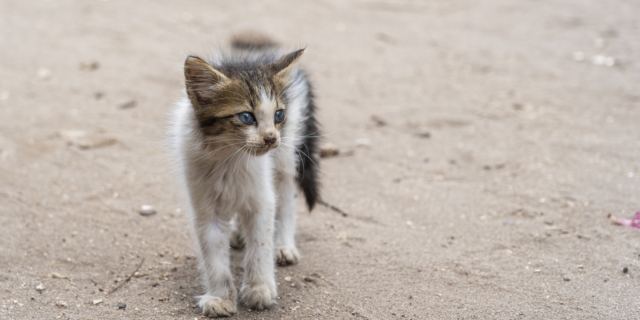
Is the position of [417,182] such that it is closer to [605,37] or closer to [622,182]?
[622,182]

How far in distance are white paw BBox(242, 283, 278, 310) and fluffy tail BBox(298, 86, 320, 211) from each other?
38.5 inches

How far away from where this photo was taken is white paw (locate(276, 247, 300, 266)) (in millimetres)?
4477

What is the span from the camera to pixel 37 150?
6.03 metres

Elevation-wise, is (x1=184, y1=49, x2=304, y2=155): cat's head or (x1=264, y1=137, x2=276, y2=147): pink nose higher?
(x1=184, y1=49, x2=304, y2=155): cat's head

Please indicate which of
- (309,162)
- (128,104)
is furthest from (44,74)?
(309,162)

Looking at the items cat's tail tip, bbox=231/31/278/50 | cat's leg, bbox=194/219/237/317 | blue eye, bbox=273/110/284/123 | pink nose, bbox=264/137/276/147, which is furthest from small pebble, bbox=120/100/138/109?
pink nose, bbox=264/137/276/147

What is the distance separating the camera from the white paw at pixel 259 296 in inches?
151

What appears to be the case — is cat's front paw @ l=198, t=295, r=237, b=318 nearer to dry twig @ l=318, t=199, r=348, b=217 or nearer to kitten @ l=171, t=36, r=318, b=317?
kitten @ l=171, t=36, r=318, b=317

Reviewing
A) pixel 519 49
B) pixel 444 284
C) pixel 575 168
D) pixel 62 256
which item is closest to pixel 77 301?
pixel 62 256

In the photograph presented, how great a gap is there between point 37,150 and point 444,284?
3.95 m

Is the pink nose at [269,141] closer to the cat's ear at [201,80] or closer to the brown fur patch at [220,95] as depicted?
the brown fur patch at [220,95]

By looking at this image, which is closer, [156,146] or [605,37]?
[156,146]

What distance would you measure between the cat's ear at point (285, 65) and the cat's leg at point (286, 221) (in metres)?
0.85

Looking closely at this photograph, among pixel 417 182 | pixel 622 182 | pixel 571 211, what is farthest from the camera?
pixel 417 182
